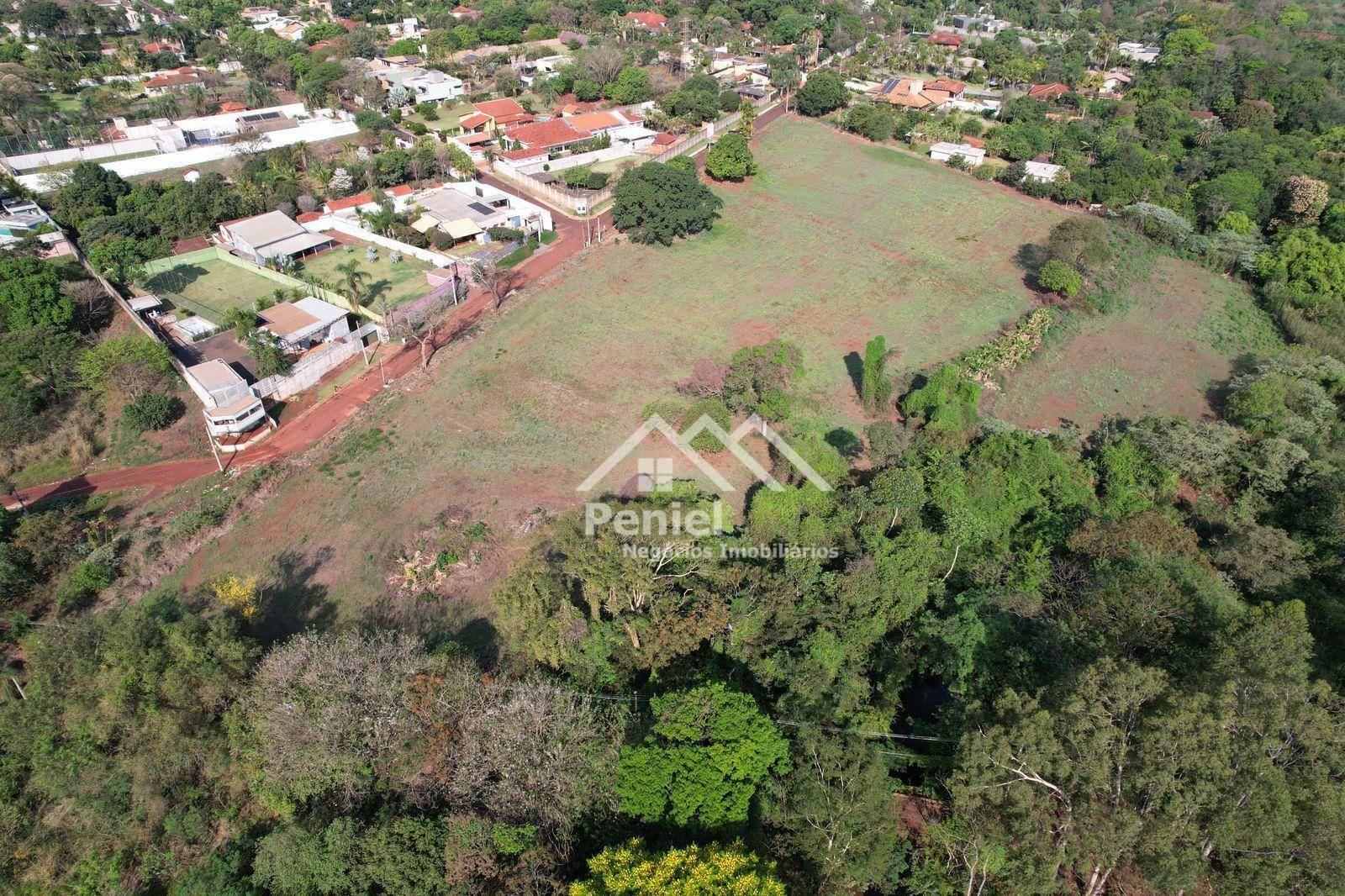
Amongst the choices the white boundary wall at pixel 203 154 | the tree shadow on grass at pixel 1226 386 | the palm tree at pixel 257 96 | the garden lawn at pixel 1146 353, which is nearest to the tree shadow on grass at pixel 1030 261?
the garden lawn at pixel 1146 353

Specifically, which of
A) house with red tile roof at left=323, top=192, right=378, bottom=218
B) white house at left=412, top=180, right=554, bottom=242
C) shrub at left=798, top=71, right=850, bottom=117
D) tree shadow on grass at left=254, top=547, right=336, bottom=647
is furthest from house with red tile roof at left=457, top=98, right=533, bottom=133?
tree shadow on grass at left=254, top=547, right=336, bottom=647

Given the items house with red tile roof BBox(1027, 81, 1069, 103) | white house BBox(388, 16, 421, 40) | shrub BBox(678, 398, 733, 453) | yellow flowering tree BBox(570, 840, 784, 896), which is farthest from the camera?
white house BBox(388, 16, 421, 40)

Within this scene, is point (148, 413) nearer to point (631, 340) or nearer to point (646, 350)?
point (631, 340)

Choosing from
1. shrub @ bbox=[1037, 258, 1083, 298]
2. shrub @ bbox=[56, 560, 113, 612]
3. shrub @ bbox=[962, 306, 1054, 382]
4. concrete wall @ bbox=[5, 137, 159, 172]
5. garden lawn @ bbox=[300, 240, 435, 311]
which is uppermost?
shrub @ bbox=[1037, 258, 1083, 298]

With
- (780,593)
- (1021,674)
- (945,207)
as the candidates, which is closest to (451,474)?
(780,593)

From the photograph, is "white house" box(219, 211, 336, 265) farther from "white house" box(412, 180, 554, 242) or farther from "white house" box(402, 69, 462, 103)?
"white house" box(402, 69, 462, 103)

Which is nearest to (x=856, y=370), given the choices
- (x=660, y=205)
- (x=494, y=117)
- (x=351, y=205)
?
(x=660, y=205)
